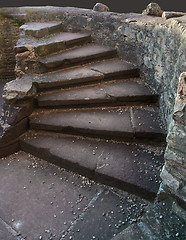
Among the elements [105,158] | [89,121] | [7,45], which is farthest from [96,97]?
[7,45]

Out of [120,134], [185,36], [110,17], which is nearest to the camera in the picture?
[185,36]

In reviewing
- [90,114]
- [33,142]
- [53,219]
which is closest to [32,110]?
[33,142]

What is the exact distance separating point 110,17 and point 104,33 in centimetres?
27

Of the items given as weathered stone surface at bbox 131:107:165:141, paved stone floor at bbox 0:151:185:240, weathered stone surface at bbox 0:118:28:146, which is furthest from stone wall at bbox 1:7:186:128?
weathered stone surface at bbox 0:118:28:146

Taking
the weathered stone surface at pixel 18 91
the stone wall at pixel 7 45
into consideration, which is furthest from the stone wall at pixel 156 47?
the weathered stone surface at pixel 18 91

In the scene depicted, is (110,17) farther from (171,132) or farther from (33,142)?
(171,132)

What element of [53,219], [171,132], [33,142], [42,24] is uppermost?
[42,24]

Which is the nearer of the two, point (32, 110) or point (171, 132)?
point (171, 132)

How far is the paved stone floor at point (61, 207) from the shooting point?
1991mm

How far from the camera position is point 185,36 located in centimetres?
204

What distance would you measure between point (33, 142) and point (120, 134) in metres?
1.00

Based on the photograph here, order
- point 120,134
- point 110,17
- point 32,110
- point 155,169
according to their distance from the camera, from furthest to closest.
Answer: point 110,17
point 32,110
point 120,134
point 155,169

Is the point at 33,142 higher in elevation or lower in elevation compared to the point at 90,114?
lower

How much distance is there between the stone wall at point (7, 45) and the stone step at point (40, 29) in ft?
2.11
